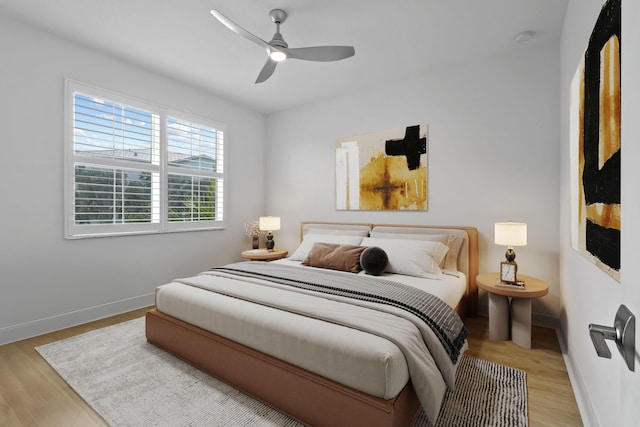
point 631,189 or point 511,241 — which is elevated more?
point 631,189

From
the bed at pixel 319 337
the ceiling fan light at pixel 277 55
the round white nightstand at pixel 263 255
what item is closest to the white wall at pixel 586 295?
the bed at pixel 319 337

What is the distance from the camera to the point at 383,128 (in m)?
3.85

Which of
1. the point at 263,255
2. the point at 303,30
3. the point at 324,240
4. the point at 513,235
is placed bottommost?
the point at 263,255

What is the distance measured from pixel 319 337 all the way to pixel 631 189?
1375 mm

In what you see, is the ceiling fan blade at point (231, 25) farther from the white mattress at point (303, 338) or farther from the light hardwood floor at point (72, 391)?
the light hardwood floor at point (72, 391)

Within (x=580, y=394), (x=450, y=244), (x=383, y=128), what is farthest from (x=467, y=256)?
(x=383, y=128)

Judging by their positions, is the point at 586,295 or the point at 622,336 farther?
the point at 586,295

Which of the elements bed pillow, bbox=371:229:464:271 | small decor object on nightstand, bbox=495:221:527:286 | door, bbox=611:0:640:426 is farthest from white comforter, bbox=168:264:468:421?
bed pillow, bbox=371:229:464:271

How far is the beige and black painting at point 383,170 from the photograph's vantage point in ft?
11.8

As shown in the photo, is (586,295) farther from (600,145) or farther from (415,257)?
(415,257)

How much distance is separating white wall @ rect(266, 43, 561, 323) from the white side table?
53 centimetres

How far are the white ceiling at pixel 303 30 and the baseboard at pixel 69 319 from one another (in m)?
2.63

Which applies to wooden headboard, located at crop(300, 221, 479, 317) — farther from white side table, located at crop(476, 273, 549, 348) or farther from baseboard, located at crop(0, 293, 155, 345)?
baseboard, located at crop(0, 293, 155, 345)

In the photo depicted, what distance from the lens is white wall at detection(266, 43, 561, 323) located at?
291 cm
